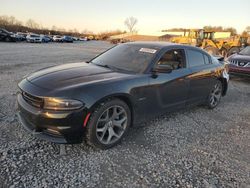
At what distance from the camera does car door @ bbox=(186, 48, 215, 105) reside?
4.79 meters

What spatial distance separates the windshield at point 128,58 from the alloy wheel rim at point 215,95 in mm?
2300

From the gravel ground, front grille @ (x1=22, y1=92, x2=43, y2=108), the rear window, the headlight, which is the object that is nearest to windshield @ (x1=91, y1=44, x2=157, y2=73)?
the rear window

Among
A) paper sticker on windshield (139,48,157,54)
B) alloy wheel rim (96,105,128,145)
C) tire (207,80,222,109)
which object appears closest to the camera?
alloy wheel rim (96,105,128,145)

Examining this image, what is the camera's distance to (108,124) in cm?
344

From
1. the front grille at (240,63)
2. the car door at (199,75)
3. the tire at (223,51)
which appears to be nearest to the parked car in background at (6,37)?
the tire at (223,51)

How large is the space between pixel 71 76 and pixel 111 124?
931mm

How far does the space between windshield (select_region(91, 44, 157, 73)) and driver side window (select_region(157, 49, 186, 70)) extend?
234 mm

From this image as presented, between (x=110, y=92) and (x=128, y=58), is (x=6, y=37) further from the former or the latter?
(x=110, y=92)

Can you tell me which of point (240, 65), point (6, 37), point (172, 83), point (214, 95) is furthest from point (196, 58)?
point (6, 37)

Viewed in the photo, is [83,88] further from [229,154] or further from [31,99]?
[229,154]

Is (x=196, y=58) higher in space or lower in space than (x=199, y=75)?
higher

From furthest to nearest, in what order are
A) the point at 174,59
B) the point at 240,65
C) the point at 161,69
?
the point at 240,65, the point at 174,59, the point at 161,69

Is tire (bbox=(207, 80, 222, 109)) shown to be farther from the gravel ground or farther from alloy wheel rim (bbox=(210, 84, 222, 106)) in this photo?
the gravel ground

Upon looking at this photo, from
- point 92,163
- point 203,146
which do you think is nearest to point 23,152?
point 92,163
